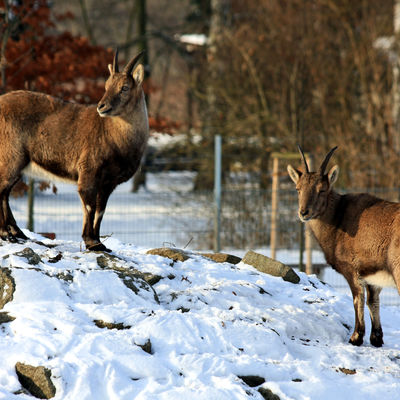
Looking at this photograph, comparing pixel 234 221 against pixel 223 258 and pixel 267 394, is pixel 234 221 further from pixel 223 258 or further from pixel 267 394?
pixel 267 394

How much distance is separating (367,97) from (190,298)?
993 centimetres

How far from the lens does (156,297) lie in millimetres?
6547

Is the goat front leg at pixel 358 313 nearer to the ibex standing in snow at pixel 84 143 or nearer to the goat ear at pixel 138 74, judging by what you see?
the ibex standing in snow at pixel 84 143

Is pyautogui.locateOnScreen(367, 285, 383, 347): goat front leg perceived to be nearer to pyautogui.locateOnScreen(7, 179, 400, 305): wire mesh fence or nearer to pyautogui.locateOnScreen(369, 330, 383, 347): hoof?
pyautogui.locateOnScreen(369, 330, 383, 347): hoof

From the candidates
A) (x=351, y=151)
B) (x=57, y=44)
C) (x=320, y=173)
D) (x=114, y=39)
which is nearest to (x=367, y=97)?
(x=351, y=151)

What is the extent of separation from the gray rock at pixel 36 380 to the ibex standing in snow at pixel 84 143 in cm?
242

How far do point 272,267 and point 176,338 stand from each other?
2940 millimetres

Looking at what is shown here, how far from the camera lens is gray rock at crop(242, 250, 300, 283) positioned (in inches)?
325

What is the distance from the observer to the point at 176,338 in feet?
18.6

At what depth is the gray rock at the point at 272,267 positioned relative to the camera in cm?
825

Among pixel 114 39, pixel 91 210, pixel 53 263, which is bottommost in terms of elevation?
pixel 53 263

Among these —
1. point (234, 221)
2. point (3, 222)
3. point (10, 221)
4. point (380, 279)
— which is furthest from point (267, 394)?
point (234, 221)

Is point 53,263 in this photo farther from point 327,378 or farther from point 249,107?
point 249,107

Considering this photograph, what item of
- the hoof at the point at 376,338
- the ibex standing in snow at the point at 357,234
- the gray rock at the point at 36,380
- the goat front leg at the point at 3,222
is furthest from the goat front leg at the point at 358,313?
the goat front leg at the point at 3,222
